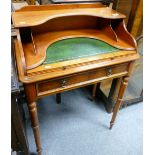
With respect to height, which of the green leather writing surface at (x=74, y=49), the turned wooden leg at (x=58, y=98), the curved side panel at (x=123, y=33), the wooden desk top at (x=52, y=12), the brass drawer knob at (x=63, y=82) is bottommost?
the turned wooden leg at (x=58, y=98)

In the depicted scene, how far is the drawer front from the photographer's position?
0.94 meters

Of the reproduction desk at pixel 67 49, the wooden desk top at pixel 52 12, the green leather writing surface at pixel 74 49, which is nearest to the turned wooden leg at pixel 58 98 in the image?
the reproduction desk at pixel 67 49

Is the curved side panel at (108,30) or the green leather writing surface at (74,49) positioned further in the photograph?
the curved side panel at (108,30)

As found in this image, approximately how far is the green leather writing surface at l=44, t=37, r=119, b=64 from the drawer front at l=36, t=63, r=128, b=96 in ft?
0.34

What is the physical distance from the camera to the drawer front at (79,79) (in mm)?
940

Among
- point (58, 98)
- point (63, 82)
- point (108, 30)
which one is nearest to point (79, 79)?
point (63, 82)

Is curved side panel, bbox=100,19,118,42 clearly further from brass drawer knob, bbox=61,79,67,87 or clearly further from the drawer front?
brass drawer knob, bbox=61,79,67,87

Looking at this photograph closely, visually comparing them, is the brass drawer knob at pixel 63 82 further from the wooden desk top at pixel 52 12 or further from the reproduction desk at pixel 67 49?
the wooden desk top at pixel 52 12

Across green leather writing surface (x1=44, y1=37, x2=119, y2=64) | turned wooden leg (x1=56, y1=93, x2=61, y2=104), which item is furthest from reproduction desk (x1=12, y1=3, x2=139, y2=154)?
turned wooden leg (x1=56, y1=93, x2=61, y2=104)

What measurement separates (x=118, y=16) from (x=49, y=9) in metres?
0.45

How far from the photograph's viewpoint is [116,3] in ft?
4.32

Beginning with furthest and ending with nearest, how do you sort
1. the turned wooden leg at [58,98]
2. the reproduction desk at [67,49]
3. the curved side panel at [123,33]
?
the turned wooden leg at [58,98]
the curved side panel at [123,33]
the reproduction desk at [67,49]
